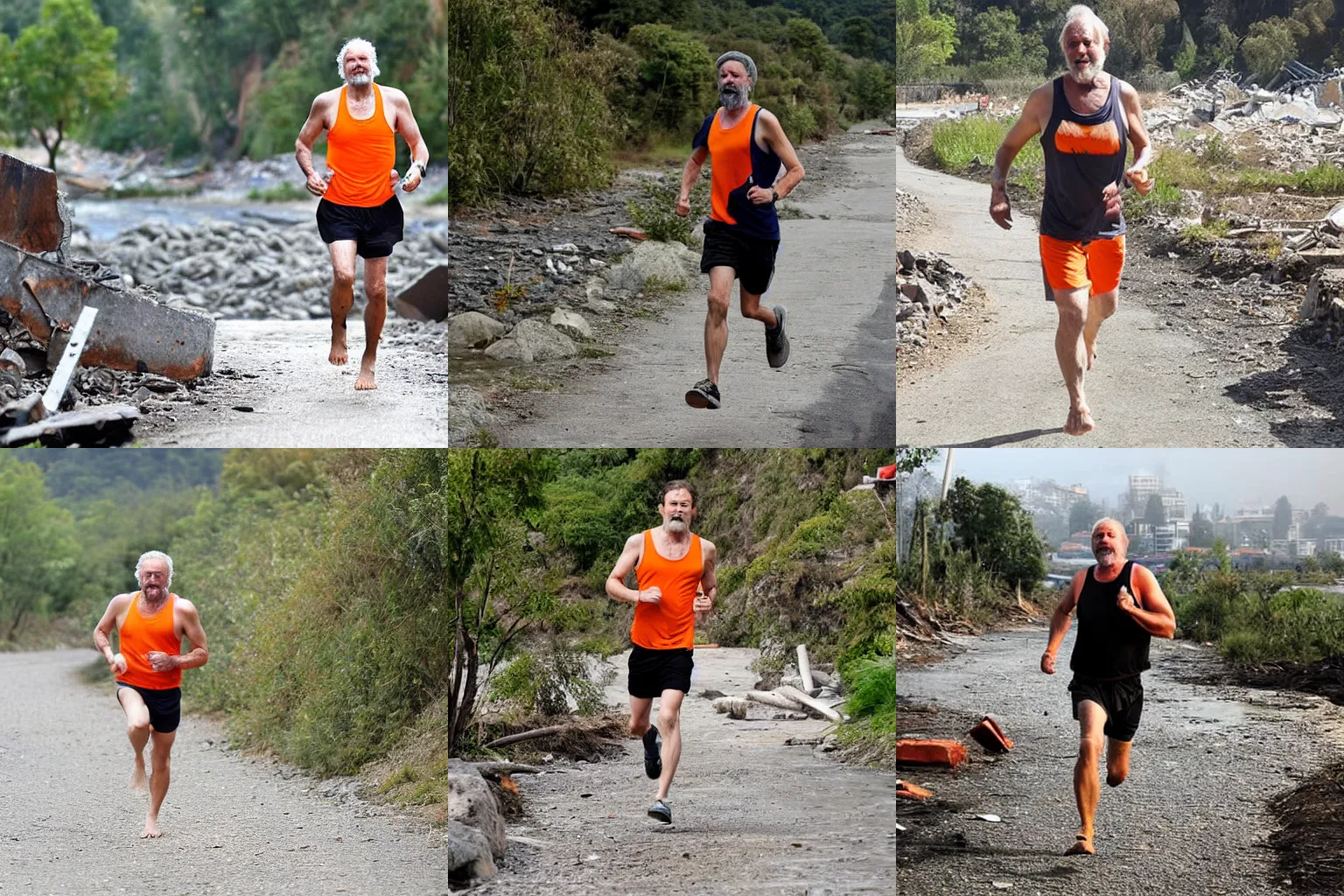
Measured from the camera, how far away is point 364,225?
7.23m

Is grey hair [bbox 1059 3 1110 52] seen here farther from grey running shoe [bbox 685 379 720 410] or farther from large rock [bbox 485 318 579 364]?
large rock [bbox 485 318 579 364]

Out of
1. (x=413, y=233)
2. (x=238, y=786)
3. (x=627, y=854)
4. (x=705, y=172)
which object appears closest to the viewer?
(x=627, y=854)

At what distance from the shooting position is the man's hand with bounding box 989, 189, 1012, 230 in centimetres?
717

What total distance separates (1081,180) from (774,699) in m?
3.06

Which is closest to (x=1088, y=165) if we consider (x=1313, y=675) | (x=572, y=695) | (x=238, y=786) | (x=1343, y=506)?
(x=1343, y=506)

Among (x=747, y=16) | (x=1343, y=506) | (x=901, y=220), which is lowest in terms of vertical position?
(x=1343, y=506)

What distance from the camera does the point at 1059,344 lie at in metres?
7.25

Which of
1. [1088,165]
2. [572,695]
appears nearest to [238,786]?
[572,695]

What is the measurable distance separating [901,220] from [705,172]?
3.55 feet

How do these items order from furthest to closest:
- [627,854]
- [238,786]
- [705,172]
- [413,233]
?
[413,233], [238,786], [705,172], [627,854]

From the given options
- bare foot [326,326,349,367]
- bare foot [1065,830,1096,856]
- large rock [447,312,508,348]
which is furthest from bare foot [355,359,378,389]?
bare foot [1065,830,1096,856]

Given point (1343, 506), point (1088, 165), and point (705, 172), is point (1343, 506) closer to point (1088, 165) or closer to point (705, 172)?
point (1088, 165)

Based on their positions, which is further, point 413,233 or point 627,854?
point 413,233

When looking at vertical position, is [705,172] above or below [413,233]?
above
